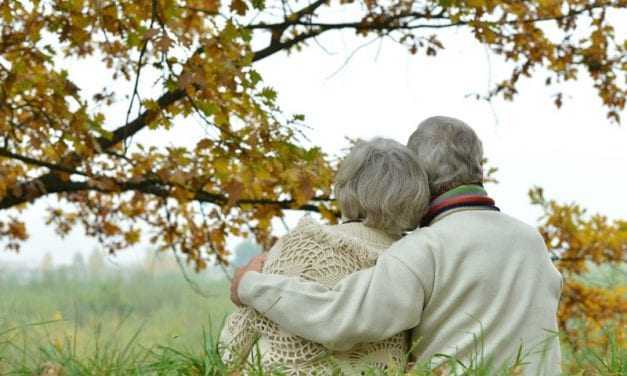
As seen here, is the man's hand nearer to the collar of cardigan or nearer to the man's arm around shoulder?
the man's arm around shoulder

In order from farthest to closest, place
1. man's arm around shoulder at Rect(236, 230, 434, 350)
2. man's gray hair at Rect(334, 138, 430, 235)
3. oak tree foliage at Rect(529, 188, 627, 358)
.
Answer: oak tree foliage at Rect(529, 188, 627, 358)
man's gray hair at Rect(334, 138, 430, 235)
man's arm around shoulder at Rect(236, 230, 434, 350)

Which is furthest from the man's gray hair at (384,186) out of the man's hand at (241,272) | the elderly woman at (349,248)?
the man's hand at (241,272)

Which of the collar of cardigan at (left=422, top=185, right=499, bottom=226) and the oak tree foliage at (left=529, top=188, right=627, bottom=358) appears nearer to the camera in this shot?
the collar of cardigan at (left=422, top=185, right=499, bottom=226)

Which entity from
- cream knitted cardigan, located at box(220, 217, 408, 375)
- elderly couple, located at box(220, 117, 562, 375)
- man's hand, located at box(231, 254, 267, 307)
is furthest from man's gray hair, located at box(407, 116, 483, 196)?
man's hand, located at box(231, 254, 267, 307)

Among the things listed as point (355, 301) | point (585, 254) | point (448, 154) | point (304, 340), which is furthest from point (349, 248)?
point (585, 254)

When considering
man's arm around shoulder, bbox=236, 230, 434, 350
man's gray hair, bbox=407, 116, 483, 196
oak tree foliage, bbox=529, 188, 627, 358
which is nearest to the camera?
man's arm around shoulder, bbox=236, 230, 434, 350

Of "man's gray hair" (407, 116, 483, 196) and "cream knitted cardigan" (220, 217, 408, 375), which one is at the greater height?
"man's gray hair" (407, 116, 483, 196)

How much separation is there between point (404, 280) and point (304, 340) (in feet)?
1.18

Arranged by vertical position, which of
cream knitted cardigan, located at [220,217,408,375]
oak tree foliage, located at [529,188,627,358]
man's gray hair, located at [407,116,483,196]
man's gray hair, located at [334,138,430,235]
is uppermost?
oak tree foliage, located at [529,188,627,358]

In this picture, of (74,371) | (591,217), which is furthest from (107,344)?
(591,217)

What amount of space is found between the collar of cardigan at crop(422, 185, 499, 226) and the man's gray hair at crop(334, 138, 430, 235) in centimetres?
5

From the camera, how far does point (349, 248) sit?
2566 millimetres

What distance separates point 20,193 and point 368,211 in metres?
2.97

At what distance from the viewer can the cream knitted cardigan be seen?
8.18 ft
